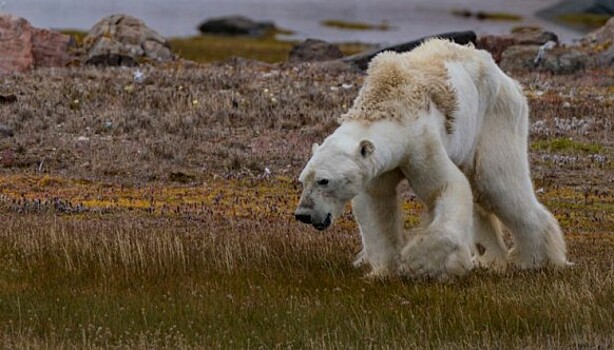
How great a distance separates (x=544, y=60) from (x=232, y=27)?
65.8 meters

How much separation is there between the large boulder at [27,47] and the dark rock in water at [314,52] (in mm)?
6740

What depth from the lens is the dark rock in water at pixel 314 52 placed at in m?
37.6

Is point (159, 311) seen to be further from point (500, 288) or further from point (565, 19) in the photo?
point (565, 19)

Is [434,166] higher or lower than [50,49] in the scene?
higher

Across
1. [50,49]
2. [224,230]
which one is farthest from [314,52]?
[224,230]

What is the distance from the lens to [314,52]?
37938 mm

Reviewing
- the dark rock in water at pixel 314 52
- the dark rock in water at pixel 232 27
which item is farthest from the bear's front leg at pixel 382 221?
the dark rock in water at pixel 232 27

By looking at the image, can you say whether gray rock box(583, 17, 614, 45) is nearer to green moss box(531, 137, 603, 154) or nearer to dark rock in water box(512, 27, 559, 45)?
dark rock in water box(512, 27, 559, 45)

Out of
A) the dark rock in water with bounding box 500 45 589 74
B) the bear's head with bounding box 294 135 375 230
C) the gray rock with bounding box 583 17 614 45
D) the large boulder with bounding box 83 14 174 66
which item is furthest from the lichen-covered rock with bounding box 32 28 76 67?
the bear's head with bounding box 294 135 375 230

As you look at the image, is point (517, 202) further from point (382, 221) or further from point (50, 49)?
point (50, 49)

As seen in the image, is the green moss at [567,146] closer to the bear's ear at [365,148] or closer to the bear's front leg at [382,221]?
the bear's front leg at [382,221]

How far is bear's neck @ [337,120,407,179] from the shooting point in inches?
423

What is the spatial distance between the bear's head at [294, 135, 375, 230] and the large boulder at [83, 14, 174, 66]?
22827 millimetres

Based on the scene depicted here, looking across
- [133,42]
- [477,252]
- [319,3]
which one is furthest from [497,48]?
[319,3]
